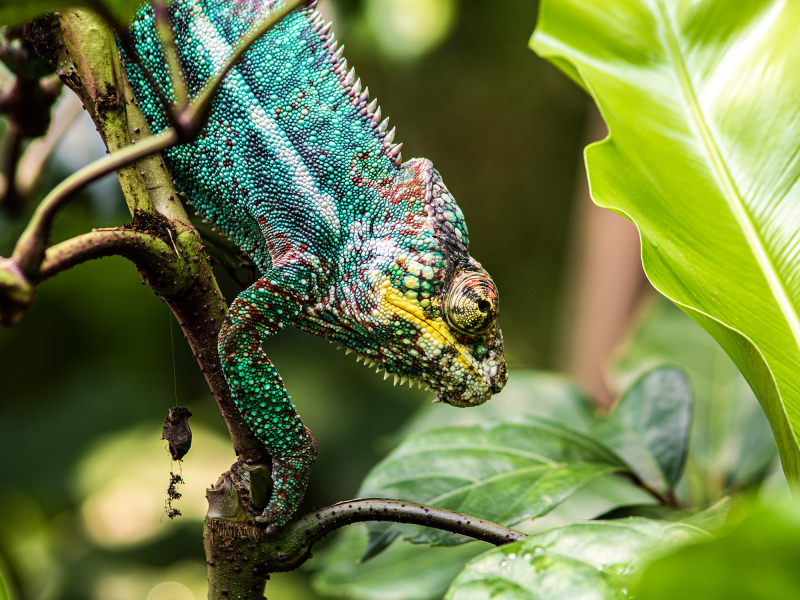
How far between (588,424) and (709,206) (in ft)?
2.88

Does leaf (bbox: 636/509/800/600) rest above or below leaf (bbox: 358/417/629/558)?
above

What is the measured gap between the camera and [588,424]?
1.73 metres

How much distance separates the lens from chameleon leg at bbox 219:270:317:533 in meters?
0.92

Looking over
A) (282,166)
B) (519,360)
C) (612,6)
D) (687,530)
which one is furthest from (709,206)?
(519,360)

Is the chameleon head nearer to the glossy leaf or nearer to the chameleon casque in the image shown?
the chameleon casque

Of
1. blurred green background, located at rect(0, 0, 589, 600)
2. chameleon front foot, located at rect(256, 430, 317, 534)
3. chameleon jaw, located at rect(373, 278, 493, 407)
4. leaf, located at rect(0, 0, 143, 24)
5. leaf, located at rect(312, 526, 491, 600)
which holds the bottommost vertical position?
blurred green background, located at rect(0, 0, 589, 600)

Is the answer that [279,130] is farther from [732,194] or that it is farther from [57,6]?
[732,194]

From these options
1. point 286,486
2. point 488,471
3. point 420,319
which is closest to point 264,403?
point 286,486

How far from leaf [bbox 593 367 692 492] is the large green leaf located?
0.51 meters

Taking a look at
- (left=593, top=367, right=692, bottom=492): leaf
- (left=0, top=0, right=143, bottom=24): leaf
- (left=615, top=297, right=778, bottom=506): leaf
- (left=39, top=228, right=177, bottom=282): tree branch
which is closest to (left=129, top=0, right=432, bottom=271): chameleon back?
(left=39, top=228, right=177, bottom=282): tree branch

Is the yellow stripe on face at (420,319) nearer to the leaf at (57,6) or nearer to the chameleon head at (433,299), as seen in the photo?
the chameleon head at (433,299)

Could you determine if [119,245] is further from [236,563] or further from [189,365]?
[189,365]

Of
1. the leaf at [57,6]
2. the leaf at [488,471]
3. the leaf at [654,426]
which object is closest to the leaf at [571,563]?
the leaf at [488,471]

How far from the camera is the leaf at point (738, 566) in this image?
411mm
